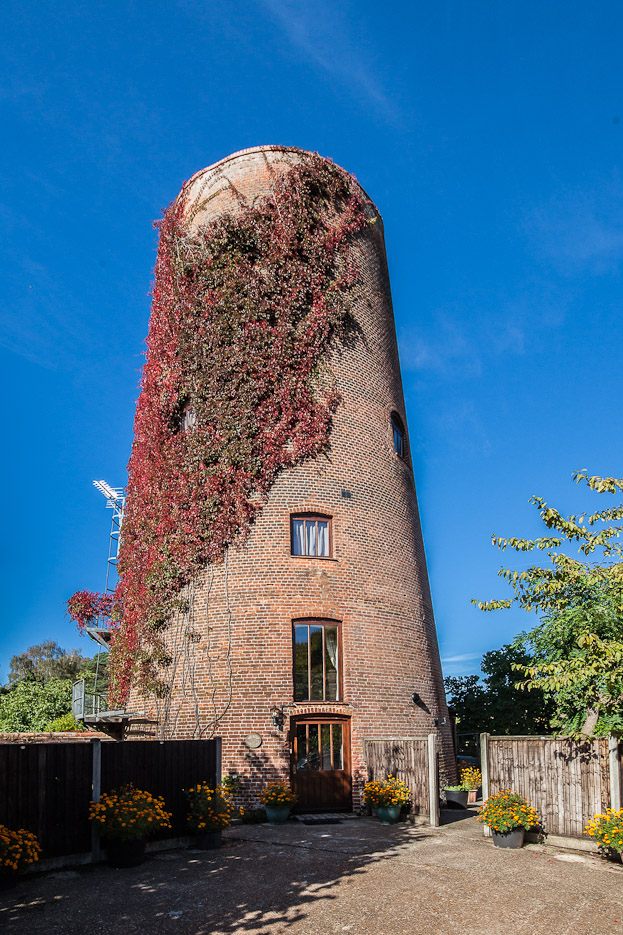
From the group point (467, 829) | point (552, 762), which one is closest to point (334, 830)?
point (467, 829)

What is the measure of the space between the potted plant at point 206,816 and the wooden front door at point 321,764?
3548 millimetres

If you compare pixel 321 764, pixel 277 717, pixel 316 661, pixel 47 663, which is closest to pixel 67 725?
pixel 277 717

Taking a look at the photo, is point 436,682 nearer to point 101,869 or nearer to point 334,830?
point 334,830

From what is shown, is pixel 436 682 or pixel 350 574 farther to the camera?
pixel 436 682

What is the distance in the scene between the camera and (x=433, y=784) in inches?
546

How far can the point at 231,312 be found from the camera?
18.2m

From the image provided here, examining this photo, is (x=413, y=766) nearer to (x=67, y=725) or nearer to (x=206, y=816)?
Answer: (x=206, y=816)

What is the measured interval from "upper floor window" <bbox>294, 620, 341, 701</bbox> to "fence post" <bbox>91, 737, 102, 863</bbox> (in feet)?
18.9

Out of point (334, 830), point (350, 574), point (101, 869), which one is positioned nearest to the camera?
point (101, 869)

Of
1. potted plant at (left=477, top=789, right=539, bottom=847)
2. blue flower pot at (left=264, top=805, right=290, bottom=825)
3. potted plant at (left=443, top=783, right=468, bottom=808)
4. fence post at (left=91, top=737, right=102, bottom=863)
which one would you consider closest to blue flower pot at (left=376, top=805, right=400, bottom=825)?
blue flower pot at (left=264, top=805, right=290, bottom=825)

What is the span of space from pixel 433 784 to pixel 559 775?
293 cm

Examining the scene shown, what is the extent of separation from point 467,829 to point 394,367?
40.8ft

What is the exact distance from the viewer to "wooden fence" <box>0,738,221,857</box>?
376 inches

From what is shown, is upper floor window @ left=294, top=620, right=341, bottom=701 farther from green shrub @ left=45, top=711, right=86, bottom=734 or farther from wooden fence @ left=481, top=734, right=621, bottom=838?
green shrub @ left=45, top=711, right=86, bottom=734
